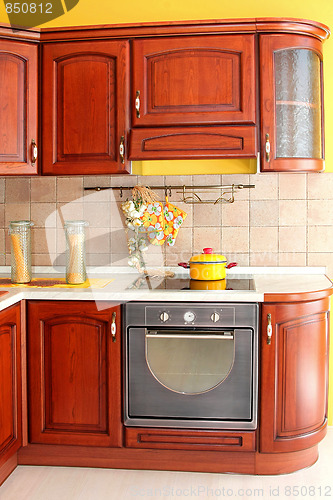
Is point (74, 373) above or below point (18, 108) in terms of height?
below

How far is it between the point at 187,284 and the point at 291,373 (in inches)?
25.3

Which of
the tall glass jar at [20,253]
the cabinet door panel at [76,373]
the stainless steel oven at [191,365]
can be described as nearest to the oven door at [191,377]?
the stainless steel oven at [191,365]

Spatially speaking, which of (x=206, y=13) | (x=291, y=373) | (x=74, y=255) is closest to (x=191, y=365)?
(x=291, y=373)

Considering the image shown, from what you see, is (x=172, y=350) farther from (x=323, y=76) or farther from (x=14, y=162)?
(x=323, y=76)

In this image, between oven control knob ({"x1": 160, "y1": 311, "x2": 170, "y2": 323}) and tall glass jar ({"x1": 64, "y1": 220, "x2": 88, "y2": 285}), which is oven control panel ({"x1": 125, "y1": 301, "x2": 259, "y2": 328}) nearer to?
oven control knob ({"x1": 160, "y1": 311, "x2": 170, "y2": 323})

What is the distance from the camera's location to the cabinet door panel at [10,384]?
226 centimetres

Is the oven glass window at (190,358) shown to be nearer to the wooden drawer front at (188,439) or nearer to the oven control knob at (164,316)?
the oven control knob at (164,316)

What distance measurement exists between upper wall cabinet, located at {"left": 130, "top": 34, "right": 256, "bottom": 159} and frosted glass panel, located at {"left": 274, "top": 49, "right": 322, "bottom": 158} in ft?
0.44

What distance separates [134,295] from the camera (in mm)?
2387

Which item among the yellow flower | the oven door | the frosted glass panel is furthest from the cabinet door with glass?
the oven door

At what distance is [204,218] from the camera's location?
297cm

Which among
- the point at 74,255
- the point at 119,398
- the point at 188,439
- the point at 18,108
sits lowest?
the point at 188,439

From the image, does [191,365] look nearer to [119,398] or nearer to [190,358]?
[190,358]

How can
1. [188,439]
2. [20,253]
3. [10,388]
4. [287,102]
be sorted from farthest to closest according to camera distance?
[20,253]
[287,102]
[188,439]
[10,388]
